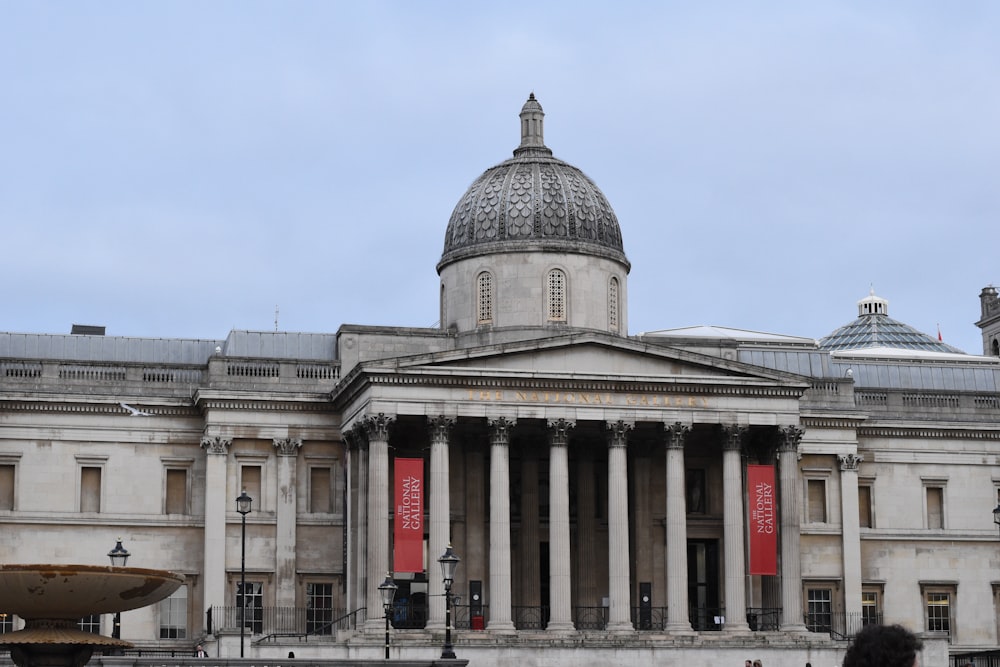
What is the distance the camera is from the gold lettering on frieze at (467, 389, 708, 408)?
197 ft

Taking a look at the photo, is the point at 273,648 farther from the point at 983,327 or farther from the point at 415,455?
the point at 983,327

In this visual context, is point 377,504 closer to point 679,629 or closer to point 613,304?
point 679,629

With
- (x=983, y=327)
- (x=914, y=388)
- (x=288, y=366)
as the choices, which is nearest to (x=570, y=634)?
(x=288, y=366)

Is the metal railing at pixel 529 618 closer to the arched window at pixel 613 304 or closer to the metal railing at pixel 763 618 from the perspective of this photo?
the metal railing at pixel 763 618

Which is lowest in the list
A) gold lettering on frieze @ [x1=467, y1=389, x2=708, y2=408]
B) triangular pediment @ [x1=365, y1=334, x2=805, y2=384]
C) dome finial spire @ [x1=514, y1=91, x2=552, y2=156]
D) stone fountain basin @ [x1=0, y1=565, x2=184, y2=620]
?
stone fountain basin @ [x1=0, y1=565, x2=184, y2=620]

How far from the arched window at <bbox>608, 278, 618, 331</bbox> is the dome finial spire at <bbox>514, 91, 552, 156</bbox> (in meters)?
5.99

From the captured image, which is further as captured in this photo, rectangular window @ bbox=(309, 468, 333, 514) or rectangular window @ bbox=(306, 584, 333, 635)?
rectangular window @ bbox=(309, 468, 333, 514)

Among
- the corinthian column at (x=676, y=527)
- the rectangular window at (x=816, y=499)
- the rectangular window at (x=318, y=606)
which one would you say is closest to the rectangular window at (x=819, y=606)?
the rectangular window at (x=816, y=499)

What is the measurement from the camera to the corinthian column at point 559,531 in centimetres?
5922

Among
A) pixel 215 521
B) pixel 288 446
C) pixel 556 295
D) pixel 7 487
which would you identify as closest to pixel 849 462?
pixel 556 295

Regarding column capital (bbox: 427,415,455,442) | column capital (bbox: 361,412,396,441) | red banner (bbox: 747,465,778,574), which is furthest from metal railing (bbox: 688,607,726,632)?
column capital (bbox: 361,412,396,441)

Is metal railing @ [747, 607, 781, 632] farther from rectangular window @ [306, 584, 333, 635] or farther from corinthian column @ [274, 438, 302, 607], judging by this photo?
corinthian column @ [274, 438, 302, 607]

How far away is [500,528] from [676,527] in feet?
20.9

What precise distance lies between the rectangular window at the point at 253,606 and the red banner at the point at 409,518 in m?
6.75
